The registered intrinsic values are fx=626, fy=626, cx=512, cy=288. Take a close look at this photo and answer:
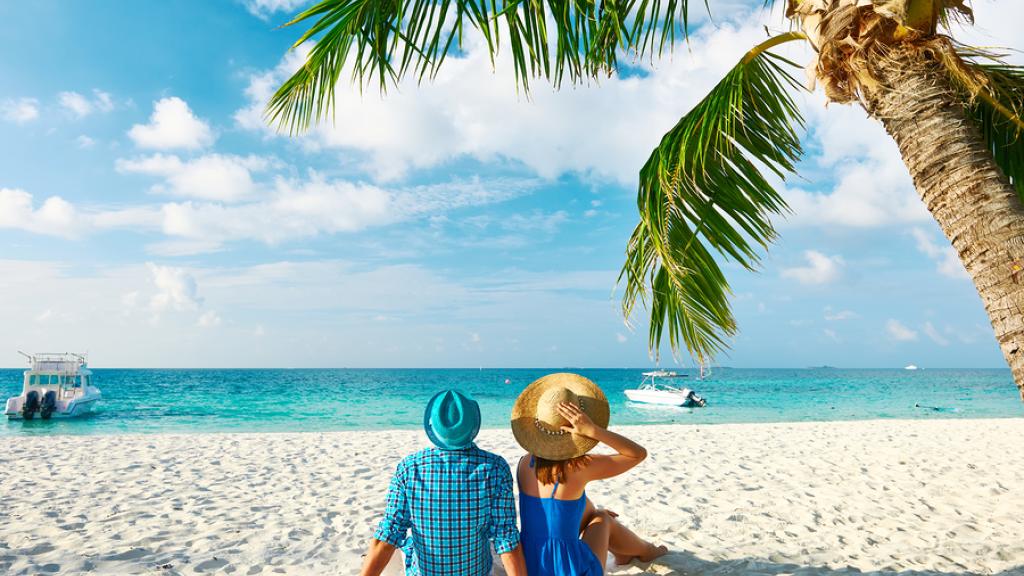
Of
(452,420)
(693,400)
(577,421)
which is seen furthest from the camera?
(693,400)

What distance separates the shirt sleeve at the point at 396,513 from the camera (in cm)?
249

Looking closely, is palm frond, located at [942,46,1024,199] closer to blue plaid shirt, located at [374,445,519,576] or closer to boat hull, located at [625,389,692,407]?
blue plaid shirt, located at [374,445,519,576]

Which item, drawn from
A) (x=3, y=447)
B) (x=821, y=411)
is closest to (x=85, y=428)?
(x=3, y=447)

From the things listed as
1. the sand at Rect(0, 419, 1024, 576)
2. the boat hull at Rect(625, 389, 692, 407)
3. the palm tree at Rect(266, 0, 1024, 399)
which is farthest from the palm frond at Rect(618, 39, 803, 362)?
the boat hull at Rect(625, 389, 692, 407)

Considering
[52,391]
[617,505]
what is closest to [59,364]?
[52,391]

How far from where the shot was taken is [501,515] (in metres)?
2.52

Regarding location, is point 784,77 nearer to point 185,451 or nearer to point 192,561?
point 192,561

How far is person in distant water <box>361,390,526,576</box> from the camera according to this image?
2.47 meters

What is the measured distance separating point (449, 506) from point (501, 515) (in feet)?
0.71

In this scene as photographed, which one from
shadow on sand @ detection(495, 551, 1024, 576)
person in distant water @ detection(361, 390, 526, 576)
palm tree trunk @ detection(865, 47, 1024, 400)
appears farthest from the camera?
shadow on sand @ detection(495, 551, 1024, 576)

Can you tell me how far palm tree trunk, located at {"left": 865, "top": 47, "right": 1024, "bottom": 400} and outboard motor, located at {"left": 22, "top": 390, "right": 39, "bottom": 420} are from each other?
2255 cm

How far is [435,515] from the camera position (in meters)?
2.48

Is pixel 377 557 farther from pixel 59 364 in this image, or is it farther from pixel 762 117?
pixel 59 364

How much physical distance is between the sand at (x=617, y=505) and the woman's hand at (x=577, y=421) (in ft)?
5.08
